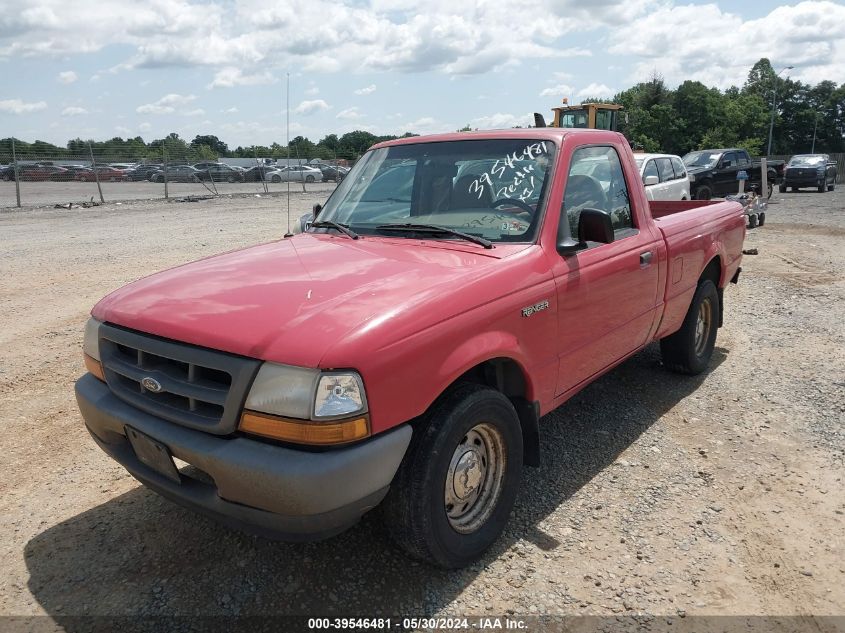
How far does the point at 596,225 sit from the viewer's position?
10.8ft

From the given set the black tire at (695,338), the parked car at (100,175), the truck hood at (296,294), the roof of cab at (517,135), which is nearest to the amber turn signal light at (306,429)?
the truck hood at (296,294)

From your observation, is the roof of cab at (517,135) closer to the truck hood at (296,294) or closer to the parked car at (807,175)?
the truck hood at (296,294)

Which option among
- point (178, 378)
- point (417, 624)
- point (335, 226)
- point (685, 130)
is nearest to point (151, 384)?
point (178, 378)

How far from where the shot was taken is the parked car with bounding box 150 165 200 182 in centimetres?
2733

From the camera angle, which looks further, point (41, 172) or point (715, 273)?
point (41, 172)

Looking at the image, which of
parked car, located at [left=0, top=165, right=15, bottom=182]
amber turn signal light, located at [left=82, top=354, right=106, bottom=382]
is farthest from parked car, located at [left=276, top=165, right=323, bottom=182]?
amber turn signal light, located at [left=82, top=354, right=106, bottom=382]

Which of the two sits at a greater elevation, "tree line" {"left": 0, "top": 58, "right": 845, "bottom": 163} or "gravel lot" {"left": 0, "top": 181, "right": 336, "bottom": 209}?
"tree line" {"left": 0, "top": 58, "right": 845, "bottom": 163}

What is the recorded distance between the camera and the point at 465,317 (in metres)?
2.67

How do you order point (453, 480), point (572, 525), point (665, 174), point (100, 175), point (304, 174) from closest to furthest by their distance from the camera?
point (453, 480) < point (572, 525) < point (665, 174) < point (100, 175) < point (304, 174)

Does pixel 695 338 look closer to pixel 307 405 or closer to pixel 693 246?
pixel 693 246

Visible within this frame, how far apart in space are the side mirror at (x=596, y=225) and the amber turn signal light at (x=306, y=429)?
5.55 feet

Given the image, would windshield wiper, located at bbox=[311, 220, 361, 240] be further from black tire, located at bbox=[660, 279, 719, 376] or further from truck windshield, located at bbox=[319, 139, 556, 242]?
black tire, located at bbox=[660, 279, 719, 376]

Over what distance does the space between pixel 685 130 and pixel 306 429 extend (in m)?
61.4

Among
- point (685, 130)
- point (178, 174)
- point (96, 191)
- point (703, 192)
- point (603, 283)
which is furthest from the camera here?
point (685, 130)
